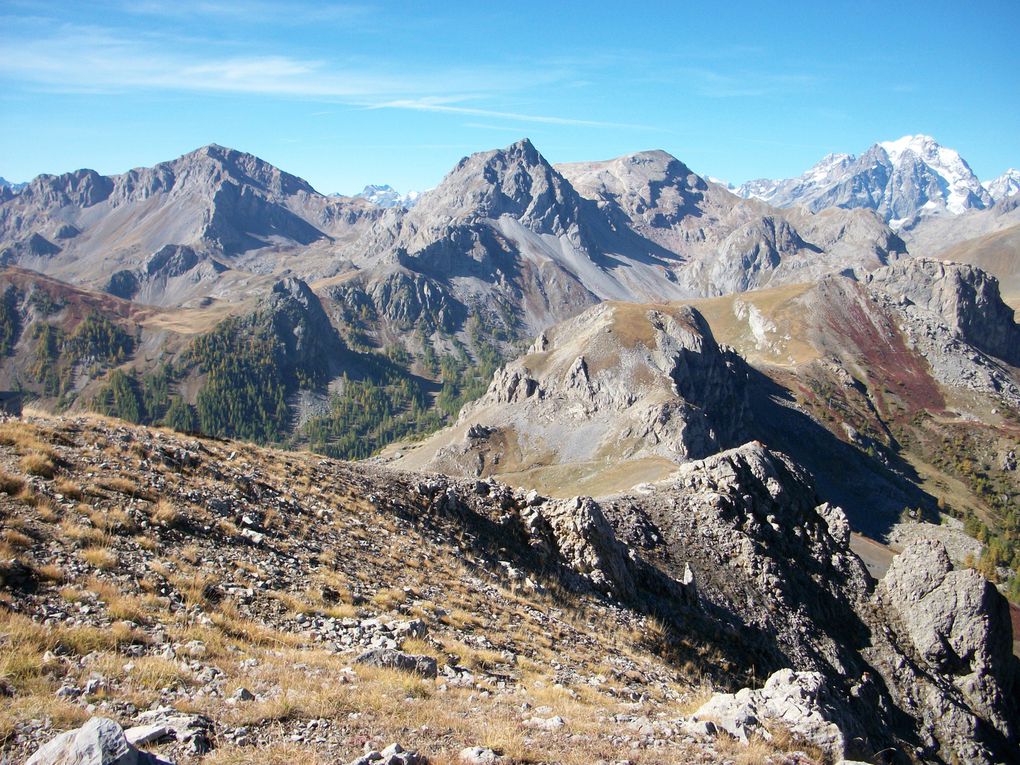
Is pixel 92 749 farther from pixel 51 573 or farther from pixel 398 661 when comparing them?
pixel 51 573

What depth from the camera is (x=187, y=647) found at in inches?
501

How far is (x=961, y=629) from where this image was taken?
38312mm

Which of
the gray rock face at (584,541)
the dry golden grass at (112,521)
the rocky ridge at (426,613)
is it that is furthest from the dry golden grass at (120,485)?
the gray rock face at (584,541)

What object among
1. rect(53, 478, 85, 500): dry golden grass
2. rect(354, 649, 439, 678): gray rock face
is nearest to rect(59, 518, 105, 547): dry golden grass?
rect(53, 478, 85, 500): dry golden grass

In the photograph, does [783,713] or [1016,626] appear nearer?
[783,713]

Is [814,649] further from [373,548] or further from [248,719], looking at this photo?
[248,719]

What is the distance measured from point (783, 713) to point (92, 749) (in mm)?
15332

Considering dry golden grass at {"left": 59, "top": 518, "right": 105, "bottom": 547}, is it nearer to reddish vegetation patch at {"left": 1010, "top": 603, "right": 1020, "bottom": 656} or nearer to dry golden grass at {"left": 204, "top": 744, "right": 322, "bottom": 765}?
dry golden grass at {"left": 204, "top": 744, "right": 322, "bottom": 765}

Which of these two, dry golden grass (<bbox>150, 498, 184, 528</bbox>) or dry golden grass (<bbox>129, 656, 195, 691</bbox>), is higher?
dry golden grass (<bbox>150, 498, 184, 528</bbox>)

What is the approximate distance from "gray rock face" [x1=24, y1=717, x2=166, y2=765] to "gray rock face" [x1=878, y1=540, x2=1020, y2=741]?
4612 cm

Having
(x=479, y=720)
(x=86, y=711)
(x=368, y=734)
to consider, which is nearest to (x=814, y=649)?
(x=479, y=720)

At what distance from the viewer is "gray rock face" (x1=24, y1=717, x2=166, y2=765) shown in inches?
279

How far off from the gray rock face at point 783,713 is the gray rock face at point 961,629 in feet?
95.9

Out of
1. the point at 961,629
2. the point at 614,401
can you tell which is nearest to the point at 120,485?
the point at 961,629
